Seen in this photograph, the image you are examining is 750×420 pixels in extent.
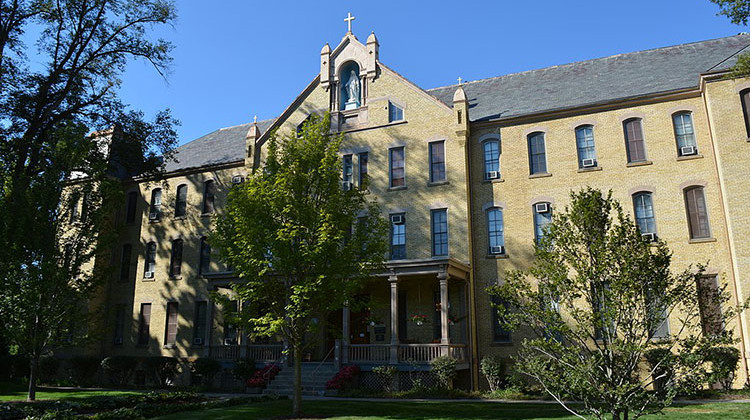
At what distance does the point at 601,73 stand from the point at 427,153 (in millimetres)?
8503

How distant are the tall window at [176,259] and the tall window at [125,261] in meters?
3.20

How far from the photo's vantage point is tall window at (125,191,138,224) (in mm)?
31312

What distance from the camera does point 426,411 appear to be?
14773mm

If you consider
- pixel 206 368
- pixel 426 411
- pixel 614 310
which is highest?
pixel 614 310

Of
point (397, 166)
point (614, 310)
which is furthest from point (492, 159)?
point (614, 310)

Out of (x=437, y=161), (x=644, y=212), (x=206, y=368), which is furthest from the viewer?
(x=206, y=368)

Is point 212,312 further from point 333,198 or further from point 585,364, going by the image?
point 585,364

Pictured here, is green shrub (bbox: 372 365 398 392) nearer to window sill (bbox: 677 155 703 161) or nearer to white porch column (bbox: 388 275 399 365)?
white porch column (bbox: 388 275 399 365)

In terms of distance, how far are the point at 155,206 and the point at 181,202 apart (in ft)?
5.96

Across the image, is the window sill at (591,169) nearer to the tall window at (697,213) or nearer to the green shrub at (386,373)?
the tall window at (697,213)

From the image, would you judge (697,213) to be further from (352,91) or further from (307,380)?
(307,380)

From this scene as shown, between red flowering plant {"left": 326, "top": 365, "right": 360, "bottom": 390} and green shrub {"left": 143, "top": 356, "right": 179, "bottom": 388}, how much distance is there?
10.1m

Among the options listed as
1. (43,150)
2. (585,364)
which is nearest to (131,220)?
(43,150)

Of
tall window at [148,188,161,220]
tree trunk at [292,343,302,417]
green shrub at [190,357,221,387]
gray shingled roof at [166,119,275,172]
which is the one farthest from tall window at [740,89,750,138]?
tall window at [148,188,161,220]
